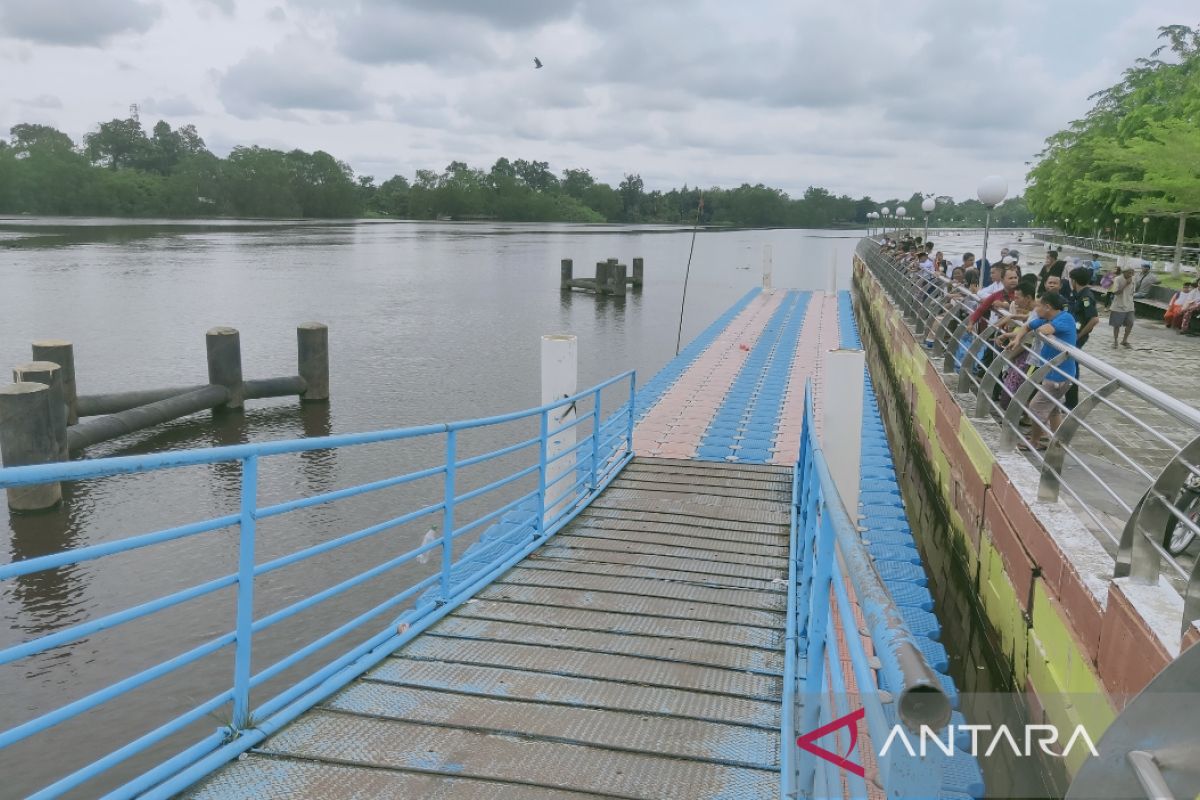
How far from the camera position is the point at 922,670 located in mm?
1359

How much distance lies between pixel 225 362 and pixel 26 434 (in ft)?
14.1

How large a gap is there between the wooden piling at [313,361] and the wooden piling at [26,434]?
529 centimetres

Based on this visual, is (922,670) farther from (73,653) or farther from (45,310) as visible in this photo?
(45,310)

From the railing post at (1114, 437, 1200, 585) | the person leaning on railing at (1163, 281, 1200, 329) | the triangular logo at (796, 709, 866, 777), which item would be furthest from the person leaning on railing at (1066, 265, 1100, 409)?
the person leaning on railing at (1163, 281, 1200, 329)

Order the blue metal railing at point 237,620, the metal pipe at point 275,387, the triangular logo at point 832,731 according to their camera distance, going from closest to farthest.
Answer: the triangular logo at point 832,731
the blue metal railing at point 237,620
the metal pipe at point 275,387

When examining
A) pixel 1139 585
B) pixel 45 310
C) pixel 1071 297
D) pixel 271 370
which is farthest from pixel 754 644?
pixel 45 310

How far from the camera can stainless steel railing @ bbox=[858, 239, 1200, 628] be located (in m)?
3.57

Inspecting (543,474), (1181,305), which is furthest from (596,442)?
(1181,305)

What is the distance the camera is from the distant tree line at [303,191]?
95.6m

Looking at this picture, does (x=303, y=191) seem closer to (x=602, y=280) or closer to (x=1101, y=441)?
(x=602, y=280)

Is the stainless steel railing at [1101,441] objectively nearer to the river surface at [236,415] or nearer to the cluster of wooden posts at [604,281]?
the river surface at [236,415]

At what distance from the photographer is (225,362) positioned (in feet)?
42.9

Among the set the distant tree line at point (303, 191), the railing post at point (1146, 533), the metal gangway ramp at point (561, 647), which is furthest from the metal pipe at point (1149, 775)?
the distant tree line at point (303, 191)

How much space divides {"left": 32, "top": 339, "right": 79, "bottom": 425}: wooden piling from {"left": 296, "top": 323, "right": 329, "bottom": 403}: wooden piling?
3539mm
